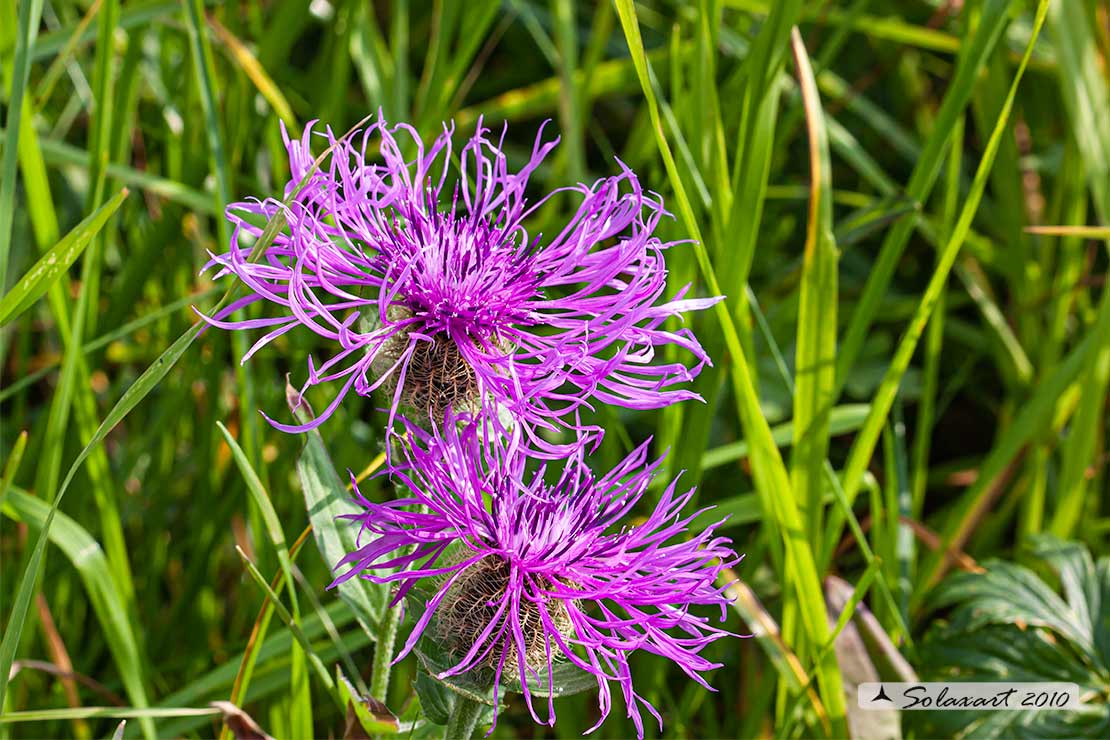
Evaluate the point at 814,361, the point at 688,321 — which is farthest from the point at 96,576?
the point at 814,361

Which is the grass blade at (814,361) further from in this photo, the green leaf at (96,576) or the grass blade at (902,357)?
the green leaf at (96,576)

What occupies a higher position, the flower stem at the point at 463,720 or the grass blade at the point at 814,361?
the grass blade at the point at 814,361

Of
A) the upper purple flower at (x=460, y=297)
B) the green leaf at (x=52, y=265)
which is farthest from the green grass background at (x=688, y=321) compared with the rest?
the upper purple flower at (x=460, y=297)

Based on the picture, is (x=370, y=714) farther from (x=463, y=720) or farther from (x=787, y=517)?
(x=787, y=517)

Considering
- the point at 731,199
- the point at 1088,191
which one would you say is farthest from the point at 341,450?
the point at 1088,191

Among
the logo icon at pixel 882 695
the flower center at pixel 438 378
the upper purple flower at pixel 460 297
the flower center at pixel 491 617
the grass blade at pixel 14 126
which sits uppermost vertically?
the grass blade at pixel 14 126

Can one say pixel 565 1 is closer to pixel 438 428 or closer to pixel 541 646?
pixel 438 428

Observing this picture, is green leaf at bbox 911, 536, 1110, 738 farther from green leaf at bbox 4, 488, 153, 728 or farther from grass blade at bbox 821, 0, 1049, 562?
green leaf at bbox 4, 488, 153, 728

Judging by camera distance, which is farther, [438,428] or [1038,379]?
[1038,379]
